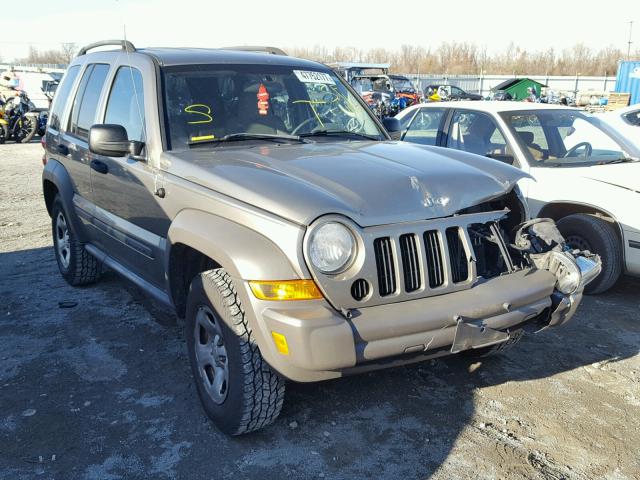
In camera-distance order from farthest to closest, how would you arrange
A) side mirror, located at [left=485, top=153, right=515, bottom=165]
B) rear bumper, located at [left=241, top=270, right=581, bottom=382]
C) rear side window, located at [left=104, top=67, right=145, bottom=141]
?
side mirror, located at [left=485, top=153, right=515, bottom=165] → rear side window, located at [left=104, top=67, right=145, bottom=141] → rear bumper, located at [left=241, top=270, right=581, bottom=382]

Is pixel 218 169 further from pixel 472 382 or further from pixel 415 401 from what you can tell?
pixel 472 382

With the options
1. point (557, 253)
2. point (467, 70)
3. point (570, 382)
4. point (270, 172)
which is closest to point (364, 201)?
point (270, 172)

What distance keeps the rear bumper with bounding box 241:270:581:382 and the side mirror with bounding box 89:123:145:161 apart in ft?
5.27

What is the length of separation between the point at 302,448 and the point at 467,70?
2774 inches

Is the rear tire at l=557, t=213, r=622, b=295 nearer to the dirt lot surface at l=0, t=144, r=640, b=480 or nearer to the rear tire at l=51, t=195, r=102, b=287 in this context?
the dirt lot surface at l=0, t=144, r=640, b=480

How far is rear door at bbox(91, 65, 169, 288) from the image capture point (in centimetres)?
378

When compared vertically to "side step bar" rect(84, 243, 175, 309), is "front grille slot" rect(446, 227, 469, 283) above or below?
above

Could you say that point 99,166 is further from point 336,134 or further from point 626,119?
point 626,119

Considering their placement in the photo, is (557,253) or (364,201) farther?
(557,253)

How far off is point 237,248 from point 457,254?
111 cm

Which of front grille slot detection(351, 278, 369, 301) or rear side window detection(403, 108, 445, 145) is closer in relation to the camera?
front grille slot detection(351, 278, 369, 301)

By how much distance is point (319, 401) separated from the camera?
11.8ft

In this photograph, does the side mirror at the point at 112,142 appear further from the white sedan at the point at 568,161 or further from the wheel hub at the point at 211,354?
the white sedan at the point at 568,161

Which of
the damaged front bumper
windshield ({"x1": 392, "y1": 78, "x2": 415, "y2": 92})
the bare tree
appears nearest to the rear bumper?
the damaged front bumper
